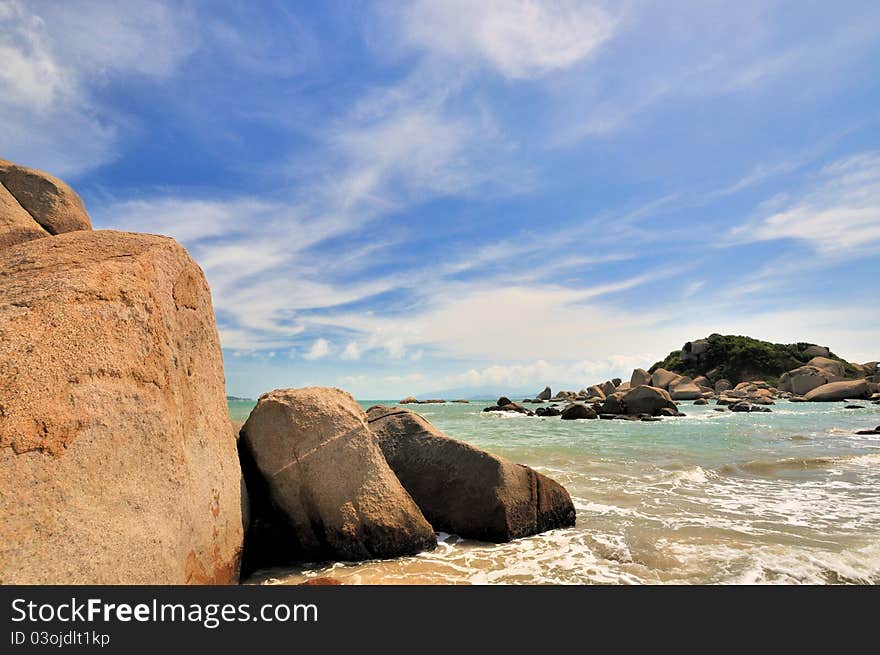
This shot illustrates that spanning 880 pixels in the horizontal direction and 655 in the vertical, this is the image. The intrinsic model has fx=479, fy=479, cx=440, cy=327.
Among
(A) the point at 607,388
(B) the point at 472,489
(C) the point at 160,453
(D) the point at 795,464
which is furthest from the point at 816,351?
(C) the point at 160,453

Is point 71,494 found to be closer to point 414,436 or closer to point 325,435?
point 325,435

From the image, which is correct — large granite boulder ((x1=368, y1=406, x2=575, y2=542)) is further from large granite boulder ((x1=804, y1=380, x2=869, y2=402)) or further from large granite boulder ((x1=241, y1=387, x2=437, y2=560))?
large granite boulder ((x1=804, y1=380, x2=869, y2=402))

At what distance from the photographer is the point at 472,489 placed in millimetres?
6160

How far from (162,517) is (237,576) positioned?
5.12ft

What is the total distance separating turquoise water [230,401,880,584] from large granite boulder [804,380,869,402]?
4381cm

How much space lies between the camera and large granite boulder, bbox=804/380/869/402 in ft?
156

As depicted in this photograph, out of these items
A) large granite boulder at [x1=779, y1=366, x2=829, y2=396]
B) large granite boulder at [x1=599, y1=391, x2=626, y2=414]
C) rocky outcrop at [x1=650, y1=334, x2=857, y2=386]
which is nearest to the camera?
large granite boulder at [x1=599, y1=391, x2=626, y2=414]

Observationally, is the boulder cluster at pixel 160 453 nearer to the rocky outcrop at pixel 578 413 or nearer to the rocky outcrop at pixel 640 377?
the rocky outcrop at pixel 578 413

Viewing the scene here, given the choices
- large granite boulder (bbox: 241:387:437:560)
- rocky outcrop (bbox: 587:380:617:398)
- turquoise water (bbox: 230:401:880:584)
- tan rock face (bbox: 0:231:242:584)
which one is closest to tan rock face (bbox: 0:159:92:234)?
tan rock face (bbox: 0:231:242:584)

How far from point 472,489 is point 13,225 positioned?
19.8 ft

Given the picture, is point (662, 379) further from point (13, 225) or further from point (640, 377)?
point (13, 225)
